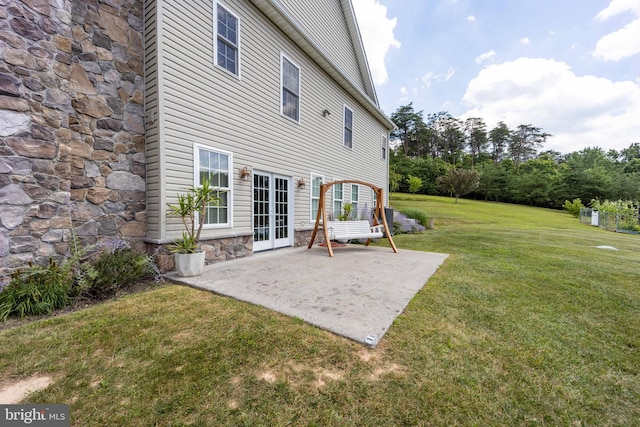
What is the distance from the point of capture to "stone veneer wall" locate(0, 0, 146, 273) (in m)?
3.23

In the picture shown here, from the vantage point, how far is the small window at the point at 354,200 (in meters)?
10.6

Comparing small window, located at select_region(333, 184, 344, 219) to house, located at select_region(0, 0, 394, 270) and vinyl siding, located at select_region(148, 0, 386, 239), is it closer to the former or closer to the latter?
vinyl siding, located at select_region(148, 0, 386, 239)

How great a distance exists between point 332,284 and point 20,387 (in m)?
3.03

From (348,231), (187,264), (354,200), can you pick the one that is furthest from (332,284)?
(354,200)

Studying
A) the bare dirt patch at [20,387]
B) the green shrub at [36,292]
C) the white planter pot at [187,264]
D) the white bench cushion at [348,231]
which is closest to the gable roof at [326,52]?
the white bench cushion at [348,231]

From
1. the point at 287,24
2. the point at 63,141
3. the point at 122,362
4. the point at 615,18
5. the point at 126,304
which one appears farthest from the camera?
the point at 615,18

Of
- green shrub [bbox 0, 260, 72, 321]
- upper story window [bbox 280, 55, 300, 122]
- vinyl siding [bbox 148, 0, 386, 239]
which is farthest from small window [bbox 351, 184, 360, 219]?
green shrub [bbox 0, 260, 72, 321]

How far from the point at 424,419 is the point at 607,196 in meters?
44.4

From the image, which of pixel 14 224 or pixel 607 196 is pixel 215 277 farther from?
pixel 607 196

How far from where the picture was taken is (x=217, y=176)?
5.21 meters

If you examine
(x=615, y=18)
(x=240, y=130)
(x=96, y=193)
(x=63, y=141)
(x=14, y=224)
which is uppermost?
(x=615, y=18)

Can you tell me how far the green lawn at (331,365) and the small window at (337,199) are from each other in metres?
6.23

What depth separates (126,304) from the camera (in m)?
3.12

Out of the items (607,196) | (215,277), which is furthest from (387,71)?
(607,196)
